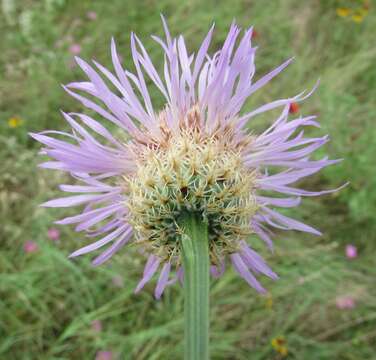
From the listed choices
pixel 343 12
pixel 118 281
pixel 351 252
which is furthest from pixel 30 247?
pixel 343 12

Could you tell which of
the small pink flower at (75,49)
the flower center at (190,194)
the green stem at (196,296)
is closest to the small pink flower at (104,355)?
the flower center at (190,194)

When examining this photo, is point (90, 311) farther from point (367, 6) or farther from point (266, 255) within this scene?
point (367, 6)

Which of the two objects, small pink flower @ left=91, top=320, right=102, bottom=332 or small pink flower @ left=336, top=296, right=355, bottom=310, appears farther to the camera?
small pink flower @ left=336, top=296, right=355, bottom=310

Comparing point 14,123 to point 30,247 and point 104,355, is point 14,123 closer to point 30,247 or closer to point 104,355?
point 30,247

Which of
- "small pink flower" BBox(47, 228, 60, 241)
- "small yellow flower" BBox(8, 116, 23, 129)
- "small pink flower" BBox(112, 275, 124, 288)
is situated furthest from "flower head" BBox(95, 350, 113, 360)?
"small yellow flower" BBox(8, 116, 23, 129)

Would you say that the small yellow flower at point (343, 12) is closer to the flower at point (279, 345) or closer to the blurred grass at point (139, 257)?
the blurred grass at point (139, 257)

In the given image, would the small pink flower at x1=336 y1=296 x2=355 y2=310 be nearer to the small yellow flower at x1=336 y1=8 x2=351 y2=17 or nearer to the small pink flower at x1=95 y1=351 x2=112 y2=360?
the small pink flower at x1=95 y1=351 x2=112 y2=360
